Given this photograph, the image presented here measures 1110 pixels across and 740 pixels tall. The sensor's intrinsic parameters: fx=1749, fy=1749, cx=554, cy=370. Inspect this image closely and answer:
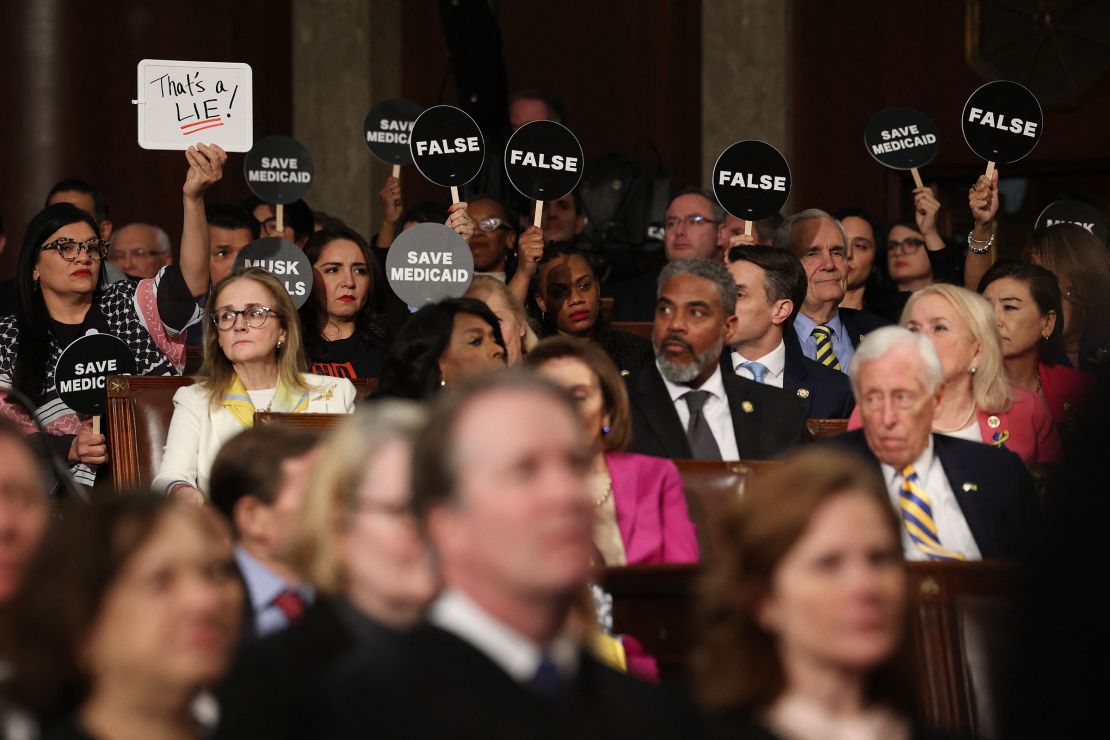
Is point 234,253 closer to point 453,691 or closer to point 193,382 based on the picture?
point 193,382

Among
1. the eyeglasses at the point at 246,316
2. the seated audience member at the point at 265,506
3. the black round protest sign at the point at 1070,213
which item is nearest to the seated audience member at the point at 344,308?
the eyeglasses at the point at 246,316

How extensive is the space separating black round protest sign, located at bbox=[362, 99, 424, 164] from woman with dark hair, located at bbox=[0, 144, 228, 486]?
6.70ft

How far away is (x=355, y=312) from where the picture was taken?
6.52 metres

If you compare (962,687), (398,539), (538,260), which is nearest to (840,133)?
(538,260)

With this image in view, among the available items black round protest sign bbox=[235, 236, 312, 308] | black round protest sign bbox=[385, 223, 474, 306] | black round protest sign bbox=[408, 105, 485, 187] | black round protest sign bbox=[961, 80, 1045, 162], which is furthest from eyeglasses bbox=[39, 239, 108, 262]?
black round protest sign bbox=[961, 80, 1045, 162]

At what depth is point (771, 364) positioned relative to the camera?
242 inches

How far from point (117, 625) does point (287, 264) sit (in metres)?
3.88

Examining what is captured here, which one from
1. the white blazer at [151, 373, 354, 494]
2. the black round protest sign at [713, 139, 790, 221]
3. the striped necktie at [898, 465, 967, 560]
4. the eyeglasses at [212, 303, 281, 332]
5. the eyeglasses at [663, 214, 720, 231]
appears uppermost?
the black round protest sign at [713, 139, 790, 221]

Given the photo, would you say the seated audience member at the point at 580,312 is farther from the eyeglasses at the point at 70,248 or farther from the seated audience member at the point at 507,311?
the eyeglasses at the point at 70,248

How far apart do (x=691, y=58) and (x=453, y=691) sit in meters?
9.49

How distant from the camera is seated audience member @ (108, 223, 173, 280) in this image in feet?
27.3

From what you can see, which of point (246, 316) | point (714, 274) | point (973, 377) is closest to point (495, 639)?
point (973, 377)

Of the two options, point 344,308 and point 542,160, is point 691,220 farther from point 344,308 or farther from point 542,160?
point 344,308

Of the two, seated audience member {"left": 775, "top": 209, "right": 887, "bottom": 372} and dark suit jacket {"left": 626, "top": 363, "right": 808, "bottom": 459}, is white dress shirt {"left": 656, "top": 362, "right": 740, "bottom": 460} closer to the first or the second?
dark suit jacket {"left": 626, "top": 363, "right": 808, "bottom": 459}
